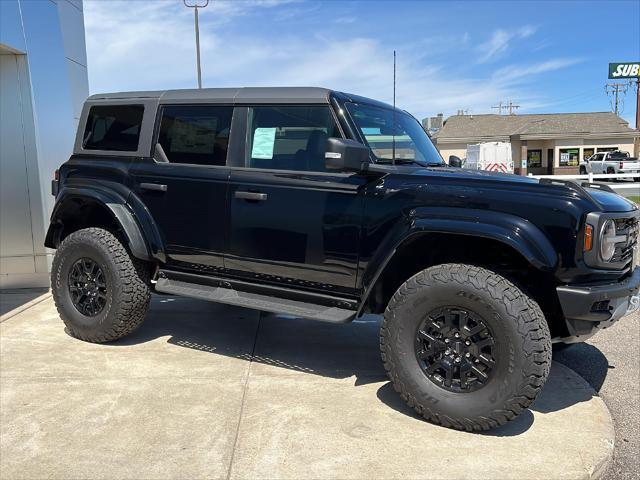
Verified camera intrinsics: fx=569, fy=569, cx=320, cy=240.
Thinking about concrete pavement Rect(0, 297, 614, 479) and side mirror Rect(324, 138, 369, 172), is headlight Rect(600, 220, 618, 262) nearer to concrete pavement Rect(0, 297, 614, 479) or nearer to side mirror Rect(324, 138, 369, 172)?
concrete pavement Rect(0, 297, 614, 479)

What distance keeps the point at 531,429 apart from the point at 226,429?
1.84m

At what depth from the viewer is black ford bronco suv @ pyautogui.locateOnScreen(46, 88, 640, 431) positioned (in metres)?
3.21

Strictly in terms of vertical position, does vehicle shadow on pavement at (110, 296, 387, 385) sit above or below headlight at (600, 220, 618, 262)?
below

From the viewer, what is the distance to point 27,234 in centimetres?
693

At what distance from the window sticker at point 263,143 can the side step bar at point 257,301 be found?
3.40 feet

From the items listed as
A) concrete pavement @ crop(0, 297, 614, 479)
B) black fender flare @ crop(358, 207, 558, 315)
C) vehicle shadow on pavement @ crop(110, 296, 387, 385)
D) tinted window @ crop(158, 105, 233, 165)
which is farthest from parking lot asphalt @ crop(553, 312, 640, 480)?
tinted window @ crop(158, 105, 233, 165)

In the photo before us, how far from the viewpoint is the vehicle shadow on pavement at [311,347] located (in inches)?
156

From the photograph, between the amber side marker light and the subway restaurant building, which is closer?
the amber side marker light

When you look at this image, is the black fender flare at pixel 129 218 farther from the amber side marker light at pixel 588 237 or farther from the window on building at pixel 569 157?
the window on building at pixel 569 157

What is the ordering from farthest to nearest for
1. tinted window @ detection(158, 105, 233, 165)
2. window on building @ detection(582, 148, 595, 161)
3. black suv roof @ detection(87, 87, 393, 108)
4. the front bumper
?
window on building @ detection(582, 148, 595, 161)
tinted window @ detection(158, 105, 233, 165)
black suv roof @ detection(87, 87, 393, 108)
the front bumper

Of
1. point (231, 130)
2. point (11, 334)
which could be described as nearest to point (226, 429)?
point (231, 130)

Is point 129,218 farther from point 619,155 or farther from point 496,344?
point 619,155

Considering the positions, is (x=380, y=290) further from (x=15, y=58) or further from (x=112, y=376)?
(x=15, y=58)

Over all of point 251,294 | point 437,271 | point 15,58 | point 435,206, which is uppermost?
point 15,58
